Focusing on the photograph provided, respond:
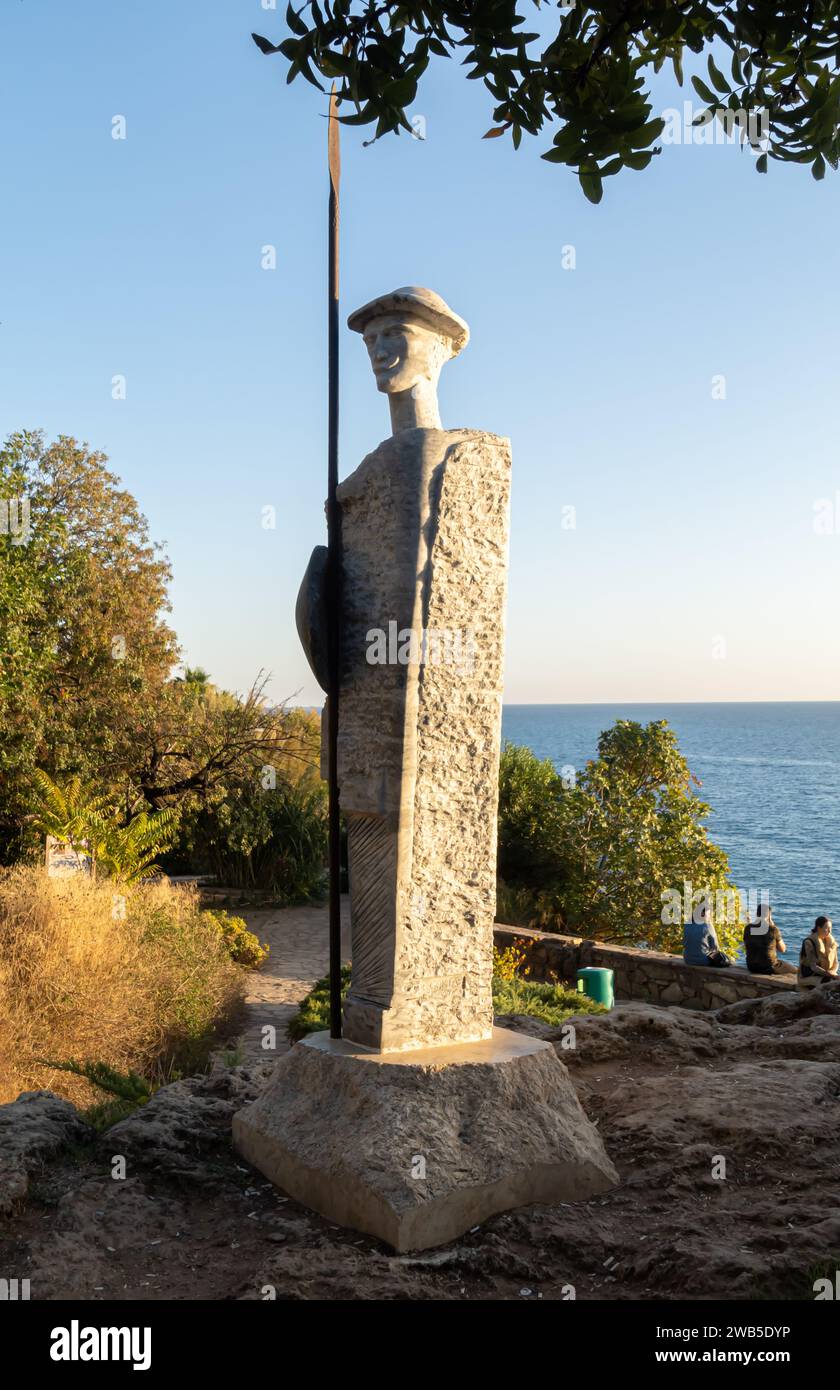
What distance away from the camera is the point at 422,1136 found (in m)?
3.87

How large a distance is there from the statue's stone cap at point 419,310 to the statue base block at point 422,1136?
322 cm

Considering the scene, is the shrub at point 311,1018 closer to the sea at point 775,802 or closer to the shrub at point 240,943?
the shrub at point 240,943

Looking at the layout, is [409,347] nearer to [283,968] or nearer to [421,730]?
[421,730]

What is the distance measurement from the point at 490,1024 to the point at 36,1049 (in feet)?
14.3

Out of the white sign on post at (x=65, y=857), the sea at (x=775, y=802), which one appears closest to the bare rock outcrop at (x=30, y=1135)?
the white sign on post at (x=65, y=857)

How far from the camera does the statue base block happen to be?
3740 millimetres

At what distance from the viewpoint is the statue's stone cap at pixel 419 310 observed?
15.2ft

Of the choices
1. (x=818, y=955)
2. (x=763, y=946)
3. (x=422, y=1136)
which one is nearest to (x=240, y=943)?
(x=763, y=946)

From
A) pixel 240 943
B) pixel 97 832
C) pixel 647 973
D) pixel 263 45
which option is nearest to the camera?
pixel 263 45

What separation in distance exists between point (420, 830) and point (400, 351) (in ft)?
7.11

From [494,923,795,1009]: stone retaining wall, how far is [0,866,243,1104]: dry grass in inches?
155

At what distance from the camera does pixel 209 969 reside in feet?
32.6
